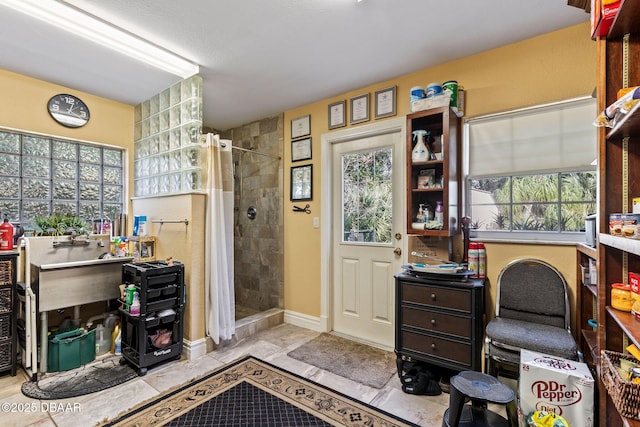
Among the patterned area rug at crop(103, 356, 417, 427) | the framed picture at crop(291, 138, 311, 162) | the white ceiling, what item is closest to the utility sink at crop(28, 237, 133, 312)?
the patterned area rug at crop(103, 356, 417, 427)

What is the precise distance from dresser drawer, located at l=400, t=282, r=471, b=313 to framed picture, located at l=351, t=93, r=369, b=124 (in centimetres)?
164

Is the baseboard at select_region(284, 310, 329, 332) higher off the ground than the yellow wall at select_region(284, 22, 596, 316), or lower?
lower

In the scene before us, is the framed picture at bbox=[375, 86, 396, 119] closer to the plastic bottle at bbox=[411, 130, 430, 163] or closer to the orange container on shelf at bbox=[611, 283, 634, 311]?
the plastic bottle at bbox=[411, 130, 430, 163]

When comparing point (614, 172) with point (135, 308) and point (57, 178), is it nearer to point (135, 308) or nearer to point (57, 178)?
point (135, 308)

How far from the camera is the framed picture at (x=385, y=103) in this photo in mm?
2795

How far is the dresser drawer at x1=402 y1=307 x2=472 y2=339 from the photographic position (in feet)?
6.65

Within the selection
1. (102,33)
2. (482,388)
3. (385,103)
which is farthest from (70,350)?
(385,103)

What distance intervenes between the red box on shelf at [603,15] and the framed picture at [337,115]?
2.06 metres

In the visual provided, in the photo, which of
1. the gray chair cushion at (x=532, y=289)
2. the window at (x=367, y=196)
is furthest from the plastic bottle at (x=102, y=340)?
the gray chair cushion at (x=532, y=289)

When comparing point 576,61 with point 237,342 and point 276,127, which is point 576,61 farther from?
point 237,342

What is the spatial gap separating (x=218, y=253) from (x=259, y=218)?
123 centimetres

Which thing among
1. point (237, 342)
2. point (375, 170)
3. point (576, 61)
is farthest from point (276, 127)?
point (576, 61)

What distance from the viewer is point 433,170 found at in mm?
2514

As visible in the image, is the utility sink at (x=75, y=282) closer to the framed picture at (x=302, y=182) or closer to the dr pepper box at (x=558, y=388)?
the framed picture at (x=302, y=182)
